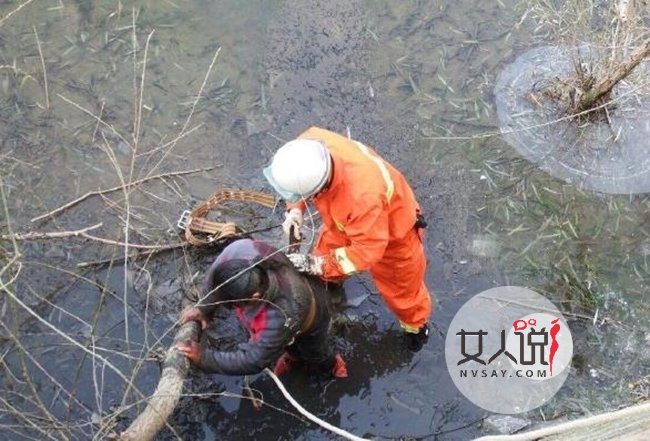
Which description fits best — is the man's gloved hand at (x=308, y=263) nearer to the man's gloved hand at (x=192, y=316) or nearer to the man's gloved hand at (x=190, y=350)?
the man's gloved hand at (x=192, y=316)

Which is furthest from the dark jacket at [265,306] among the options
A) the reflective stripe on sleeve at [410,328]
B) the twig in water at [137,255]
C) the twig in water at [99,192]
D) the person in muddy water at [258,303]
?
the twig in water at [137,255]

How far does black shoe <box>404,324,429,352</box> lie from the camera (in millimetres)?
4509

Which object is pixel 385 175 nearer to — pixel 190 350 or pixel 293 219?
pixel 293 219

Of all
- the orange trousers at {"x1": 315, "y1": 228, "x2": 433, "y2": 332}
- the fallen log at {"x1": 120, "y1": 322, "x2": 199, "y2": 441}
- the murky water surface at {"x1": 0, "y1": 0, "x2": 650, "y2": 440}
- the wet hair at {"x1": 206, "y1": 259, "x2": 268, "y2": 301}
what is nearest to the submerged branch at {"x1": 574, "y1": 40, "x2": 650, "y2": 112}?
the murky water surface at {"x1": 0, "y1": 0, "x2": 650, "y2": 440}

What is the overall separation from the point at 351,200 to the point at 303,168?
0.29 metres

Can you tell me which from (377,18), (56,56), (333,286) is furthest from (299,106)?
(56,56)

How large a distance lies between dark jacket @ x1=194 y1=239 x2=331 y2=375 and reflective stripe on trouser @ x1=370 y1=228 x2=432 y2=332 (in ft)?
1.80

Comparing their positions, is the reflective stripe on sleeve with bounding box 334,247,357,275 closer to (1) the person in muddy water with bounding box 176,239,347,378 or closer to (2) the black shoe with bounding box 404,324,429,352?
(1) the person in muddy water with bounding box 176,239,347,378

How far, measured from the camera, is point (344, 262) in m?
3.62

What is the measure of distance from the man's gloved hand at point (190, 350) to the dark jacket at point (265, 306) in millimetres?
76

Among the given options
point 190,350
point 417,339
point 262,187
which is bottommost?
point 417,339

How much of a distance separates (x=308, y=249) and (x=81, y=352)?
152 centimetres

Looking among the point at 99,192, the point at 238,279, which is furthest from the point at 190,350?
A: the point at 99,192

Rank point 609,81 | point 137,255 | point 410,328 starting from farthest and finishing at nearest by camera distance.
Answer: point 609,81 < point 137,255 < point 410,328
